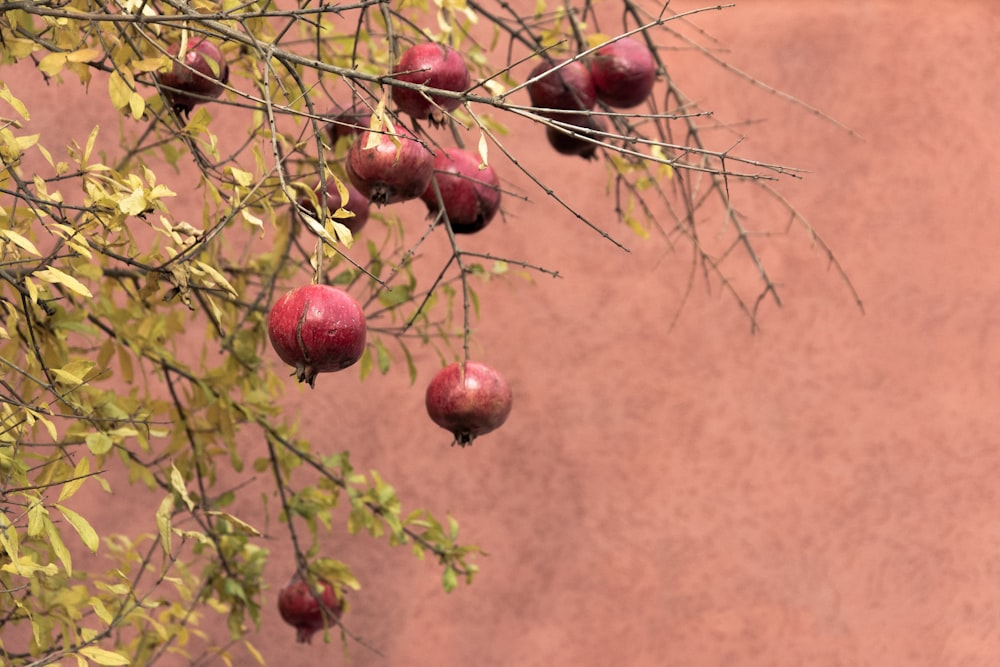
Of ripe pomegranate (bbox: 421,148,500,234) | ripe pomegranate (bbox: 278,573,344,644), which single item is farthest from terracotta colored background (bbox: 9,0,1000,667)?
ripe pomegranate (bbox: 421,148,500,234)

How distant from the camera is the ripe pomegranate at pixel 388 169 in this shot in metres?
1.40

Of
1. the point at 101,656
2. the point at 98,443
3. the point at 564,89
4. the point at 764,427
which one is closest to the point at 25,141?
the point at 98,443

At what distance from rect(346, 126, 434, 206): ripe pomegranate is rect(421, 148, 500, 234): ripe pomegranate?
0.50 ft

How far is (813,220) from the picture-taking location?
10.0 feet

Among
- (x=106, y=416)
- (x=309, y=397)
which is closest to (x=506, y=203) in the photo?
(x=309, y=397)

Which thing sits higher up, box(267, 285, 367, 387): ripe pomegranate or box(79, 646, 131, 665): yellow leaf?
box(267, 285, 367, 387): ripe pomegranate

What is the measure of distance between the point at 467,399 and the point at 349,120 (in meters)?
0.45

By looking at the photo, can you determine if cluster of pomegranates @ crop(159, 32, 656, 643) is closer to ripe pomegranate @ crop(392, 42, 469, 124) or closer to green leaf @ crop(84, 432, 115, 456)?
ripe pomegranate @ crop(392, 42, 469, 124)

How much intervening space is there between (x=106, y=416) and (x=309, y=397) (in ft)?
4.00

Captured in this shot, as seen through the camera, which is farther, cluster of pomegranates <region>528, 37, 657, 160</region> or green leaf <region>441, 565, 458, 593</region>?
green leaf <region>441, 565, 458, 593</region>

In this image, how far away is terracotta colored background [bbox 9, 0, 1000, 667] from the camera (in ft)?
9.52

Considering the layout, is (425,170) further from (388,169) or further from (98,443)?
(98,443)

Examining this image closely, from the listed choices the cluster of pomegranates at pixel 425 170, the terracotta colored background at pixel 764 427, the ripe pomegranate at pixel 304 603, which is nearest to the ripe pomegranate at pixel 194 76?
the cluster of pomegranates at pixel 425 170

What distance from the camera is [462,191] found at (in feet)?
5.30
